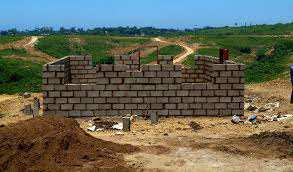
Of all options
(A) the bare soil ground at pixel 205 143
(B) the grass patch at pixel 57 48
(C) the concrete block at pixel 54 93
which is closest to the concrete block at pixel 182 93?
(A) the bare soil ground at pixel 205 143

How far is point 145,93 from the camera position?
38.8 feet

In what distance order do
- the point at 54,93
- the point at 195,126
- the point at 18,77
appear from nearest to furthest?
1. the point at 195,126
2. the point at 54,93
3. the point at 18,77

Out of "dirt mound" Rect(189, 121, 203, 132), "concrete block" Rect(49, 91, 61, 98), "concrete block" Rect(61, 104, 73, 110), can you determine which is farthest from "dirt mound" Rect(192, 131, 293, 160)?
"concrete block" Rect(49, 91, 61, 98)

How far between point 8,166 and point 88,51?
43.6 meters

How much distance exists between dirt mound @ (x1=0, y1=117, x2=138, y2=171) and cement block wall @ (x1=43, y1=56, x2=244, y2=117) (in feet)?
9.16

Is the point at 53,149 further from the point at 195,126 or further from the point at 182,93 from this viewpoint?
the point at 182,93

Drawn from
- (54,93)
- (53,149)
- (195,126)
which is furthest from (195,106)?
(53,149)

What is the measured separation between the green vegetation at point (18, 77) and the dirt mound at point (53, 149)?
12.2 meters

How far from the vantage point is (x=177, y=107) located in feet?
38.8

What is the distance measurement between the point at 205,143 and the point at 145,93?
301 centimetres

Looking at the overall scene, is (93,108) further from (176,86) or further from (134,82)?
(176,86)

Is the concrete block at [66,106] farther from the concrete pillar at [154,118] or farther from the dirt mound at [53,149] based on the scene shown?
the dirt mound at [53,149]

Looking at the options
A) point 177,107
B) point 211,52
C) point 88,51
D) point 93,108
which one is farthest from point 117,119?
point 88,51

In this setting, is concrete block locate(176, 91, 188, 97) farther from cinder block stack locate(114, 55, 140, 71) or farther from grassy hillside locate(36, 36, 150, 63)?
grassy hillside locate(36, 36, 150, 63)
